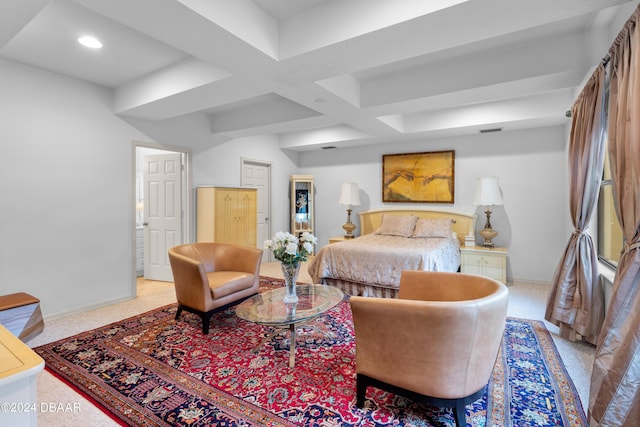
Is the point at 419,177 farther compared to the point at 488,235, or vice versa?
the point at 419,177

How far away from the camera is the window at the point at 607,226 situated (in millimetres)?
2684

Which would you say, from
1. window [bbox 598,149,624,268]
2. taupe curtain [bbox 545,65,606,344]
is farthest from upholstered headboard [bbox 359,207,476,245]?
taupe curtain [bbox 545,65,606,344]

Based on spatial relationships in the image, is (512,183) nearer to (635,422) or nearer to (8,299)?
(635,422)

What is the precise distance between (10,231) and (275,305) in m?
2.84

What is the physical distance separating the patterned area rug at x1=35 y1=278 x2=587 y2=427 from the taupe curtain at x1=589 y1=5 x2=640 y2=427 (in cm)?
34

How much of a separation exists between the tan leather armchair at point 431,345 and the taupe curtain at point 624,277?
51cm

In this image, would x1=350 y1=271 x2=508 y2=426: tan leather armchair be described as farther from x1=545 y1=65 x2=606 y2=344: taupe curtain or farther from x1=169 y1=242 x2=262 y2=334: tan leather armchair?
x1=169 y1=242 x2=262 y2=334: tan leather armchair

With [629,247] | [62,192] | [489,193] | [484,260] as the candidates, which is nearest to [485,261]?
[484,260]

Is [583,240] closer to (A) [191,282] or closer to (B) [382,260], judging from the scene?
(B) [382,260]

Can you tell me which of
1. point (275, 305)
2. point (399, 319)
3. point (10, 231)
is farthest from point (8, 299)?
point (399, 319)

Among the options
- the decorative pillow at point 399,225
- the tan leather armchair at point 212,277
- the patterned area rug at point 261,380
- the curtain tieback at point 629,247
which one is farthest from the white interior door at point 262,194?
the curtain tieback at point 629,247

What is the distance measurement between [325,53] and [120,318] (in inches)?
134

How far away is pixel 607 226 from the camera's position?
9.50 ft

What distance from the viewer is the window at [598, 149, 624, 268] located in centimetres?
268
